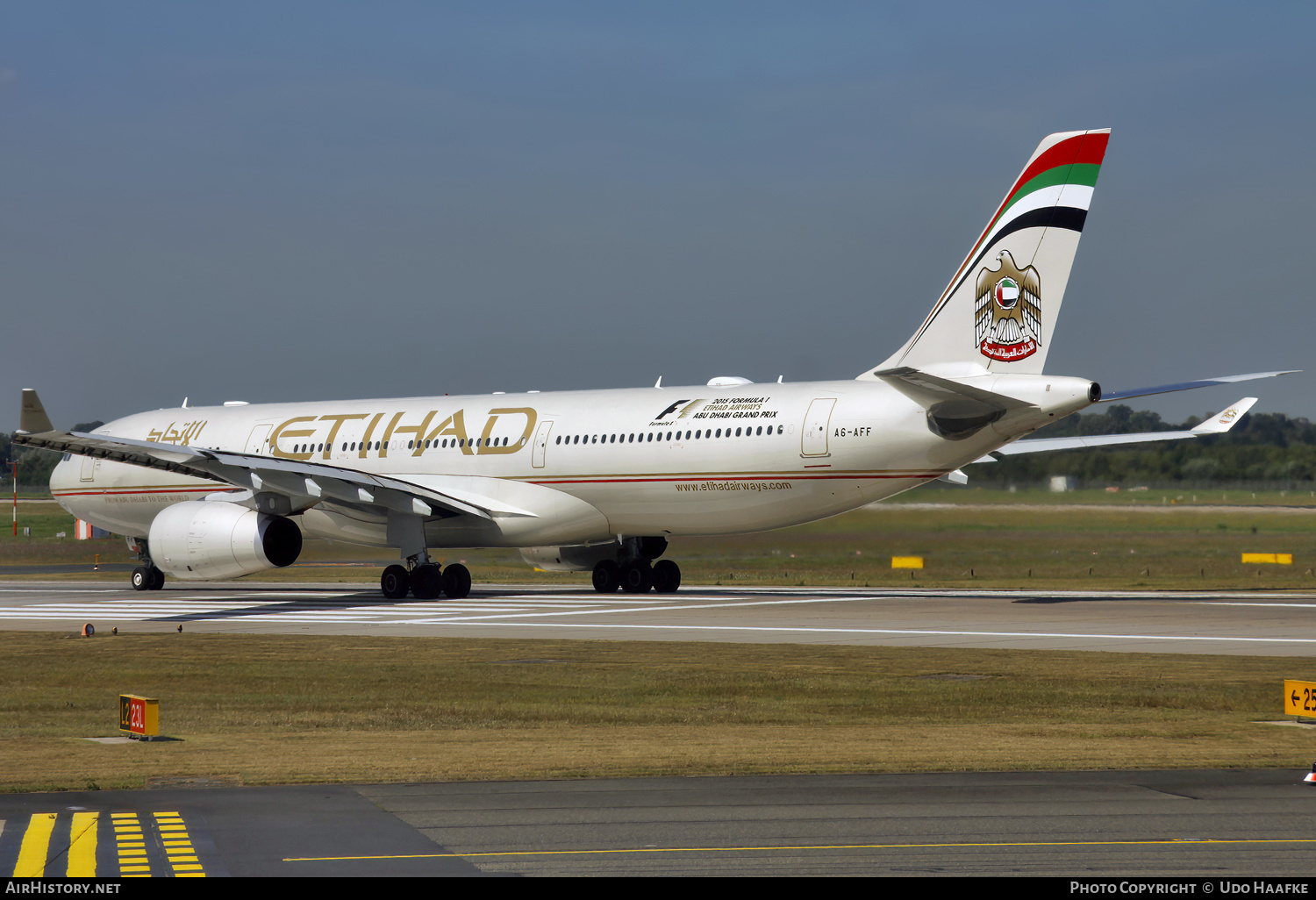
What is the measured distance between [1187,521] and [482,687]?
32926 mm

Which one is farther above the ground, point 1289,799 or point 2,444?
point 2,444

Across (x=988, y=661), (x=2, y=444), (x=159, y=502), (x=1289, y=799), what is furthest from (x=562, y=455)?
(x=2, y=444)

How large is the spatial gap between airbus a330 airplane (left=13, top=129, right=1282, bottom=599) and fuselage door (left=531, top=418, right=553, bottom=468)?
5 cm

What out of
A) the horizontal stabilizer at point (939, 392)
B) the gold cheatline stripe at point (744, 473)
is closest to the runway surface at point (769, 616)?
the gold cheatline stripe at point (744, 473)

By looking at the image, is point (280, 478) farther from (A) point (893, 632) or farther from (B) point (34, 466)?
(B) point (34, 466)

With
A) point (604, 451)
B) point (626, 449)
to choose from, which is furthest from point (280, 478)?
point (626, 449)

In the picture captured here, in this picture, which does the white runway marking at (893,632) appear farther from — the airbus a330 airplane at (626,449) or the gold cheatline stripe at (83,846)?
the gold cheatline stripe at (83,846)

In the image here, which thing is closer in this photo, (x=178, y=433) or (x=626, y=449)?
(x=626, y=449)

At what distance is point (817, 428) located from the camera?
29.4 meters

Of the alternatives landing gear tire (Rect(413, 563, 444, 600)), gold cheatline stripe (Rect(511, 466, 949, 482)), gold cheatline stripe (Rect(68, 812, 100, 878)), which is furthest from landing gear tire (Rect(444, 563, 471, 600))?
gold cheatline stripe (Rect(68, 812, 100, 878))

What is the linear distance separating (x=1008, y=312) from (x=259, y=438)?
67.3 feet
